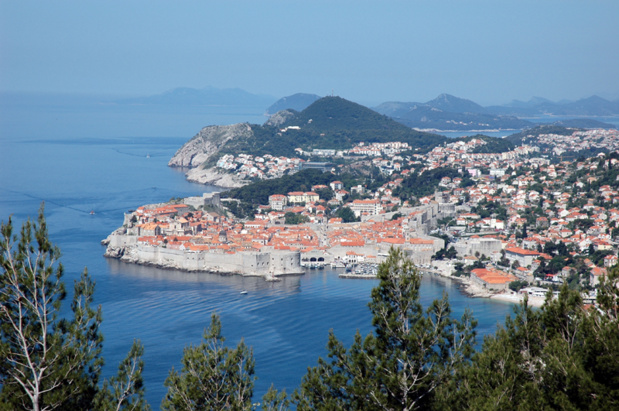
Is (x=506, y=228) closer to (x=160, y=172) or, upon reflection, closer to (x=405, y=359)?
(x=405, y=359)

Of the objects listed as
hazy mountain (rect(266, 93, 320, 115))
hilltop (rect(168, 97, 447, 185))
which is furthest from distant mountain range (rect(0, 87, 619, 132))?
hilltop (rect(168, 97, 447, 185))

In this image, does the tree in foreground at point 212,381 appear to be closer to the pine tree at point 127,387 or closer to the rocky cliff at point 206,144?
the pine tree at point 127,387

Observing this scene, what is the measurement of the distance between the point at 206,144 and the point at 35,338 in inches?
1589

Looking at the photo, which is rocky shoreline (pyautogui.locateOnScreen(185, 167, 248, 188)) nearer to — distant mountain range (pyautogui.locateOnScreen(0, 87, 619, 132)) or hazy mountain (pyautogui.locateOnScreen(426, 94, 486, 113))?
distant mountain range (pyautogui.locateOnScreen(0, 87, 619, 132))

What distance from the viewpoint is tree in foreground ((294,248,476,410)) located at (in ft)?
15.5

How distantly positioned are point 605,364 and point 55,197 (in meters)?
27.1

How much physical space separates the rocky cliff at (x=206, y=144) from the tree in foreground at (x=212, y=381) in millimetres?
36584

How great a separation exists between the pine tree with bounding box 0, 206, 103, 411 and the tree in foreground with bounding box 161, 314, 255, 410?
0.65m

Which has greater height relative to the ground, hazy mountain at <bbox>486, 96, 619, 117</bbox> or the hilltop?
hazy mountain at <bbox>486, 96, 619, 117</bbox>

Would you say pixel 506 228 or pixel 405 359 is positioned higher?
pixel 405 359

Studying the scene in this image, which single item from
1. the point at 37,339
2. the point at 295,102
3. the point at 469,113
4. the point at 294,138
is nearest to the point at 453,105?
the point at 469,113

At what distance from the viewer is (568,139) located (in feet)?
150

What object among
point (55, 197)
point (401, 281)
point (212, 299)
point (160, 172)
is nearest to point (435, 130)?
point (160, 172)

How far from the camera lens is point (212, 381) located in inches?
199
